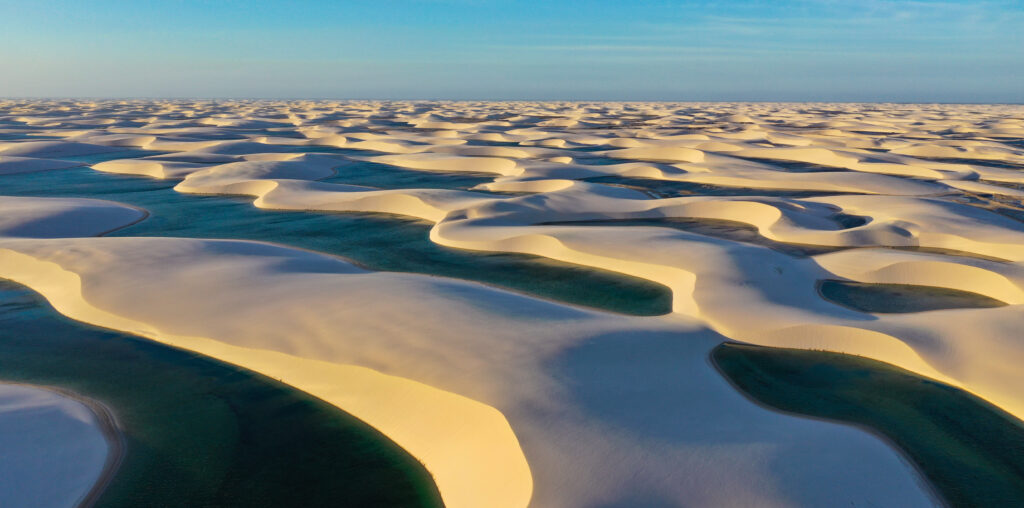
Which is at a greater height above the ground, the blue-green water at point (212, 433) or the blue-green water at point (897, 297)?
the blue-green water at point (897, 297)

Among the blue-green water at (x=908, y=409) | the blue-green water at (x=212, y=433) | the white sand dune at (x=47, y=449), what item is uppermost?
the blue-green water at (x=908, y=409)

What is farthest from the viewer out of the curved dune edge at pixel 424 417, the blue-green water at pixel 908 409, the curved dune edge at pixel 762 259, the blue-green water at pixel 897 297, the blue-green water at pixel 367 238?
the blue-green water at pixel 367 238

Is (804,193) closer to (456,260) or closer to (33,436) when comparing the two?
(456,260)

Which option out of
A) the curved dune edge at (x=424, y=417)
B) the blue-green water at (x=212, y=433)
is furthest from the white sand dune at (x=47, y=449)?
the curved dune edge at (x=424, y=417)

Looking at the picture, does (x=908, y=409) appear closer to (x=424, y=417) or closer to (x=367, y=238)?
(x=424, y=417)

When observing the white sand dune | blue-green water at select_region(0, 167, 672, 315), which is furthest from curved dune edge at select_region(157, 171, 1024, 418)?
the white sand dune

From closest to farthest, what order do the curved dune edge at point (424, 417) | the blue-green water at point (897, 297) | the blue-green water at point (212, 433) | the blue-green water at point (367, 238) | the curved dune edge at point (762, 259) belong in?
the curved dune edge at point (424, 417)
the blue-green water at point (212, 433)
the curved dune edge at point (762, 259)
the blue-green water at point (897, 297)
the blue-green water at point (367, 238)

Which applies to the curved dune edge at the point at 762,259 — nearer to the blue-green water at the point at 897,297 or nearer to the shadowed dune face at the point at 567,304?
the shadowed dune face at the point at 567,304
